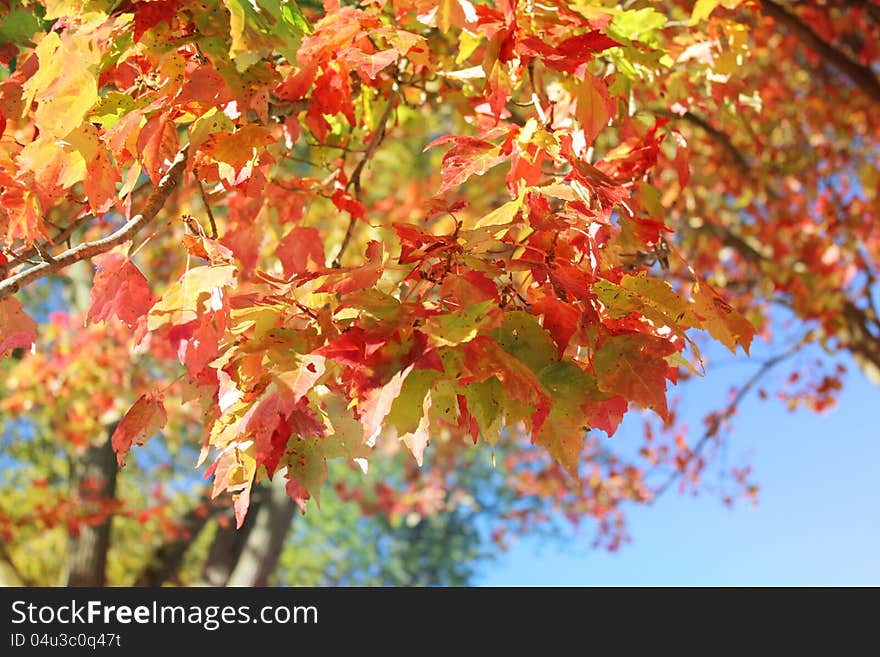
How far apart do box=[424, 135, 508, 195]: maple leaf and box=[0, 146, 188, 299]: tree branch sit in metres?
0.55

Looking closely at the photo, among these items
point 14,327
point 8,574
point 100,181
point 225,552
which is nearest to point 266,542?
point 225,552

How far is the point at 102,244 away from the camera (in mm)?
1513

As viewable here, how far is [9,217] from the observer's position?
1559 millimetres

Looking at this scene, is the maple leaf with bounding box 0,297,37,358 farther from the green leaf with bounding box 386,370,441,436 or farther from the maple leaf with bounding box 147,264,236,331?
the green leaf with bounding box 386,370,441,436

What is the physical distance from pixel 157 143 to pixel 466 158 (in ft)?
1.79

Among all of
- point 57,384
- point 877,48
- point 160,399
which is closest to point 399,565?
point 57,384

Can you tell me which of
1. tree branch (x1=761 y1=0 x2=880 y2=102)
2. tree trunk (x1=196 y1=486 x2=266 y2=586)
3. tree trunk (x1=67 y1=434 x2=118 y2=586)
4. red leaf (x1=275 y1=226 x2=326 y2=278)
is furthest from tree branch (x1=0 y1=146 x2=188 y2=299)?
tree trunk (x1=67 y1=434 x2=118 y2=586)

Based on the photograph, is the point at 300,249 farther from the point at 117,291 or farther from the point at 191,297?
the point at 191,297

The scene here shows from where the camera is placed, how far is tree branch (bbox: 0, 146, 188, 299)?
4.87 ft

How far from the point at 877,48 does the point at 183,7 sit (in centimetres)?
683

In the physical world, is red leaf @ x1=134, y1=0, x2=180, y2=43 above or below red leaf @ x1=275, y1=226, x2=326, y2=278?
below

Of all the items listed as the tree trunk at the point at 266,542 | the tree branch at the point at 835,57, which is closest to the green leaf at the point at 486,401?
the tree branch at the point at 835,57

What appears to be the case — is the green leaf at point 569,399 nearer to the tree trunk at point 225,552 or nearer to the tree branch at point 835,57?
the tree branch at point 835,57

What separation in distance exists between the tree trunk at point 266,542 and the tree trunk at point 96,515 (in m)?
0.95
